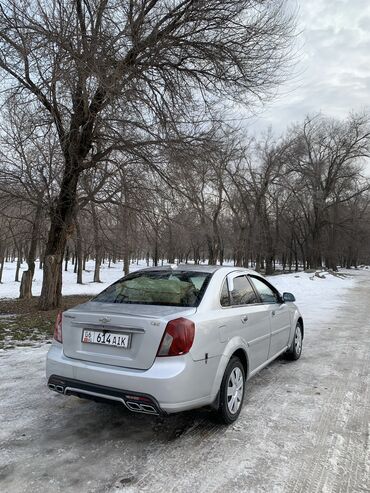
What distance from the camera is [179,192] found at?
1111cm

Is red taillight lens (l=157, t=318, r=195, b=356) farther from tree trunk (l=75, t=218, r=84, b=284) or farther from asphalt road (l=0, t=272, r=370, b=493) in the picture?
tree trunk (l=75, t=218, r=84, b=284)

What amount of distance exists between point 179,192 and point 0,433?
8.28 metres

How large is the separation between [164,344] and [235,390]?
1.08 m

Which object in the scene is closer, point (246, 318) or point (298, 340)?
point (246, 318)

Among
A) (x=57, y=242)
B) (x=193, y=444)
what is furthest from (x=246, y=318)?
(x=57, y=242)

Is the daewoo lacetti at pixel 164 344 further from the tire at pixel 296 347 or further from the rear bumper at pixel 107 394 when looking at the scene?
the tire at pixel 296 347

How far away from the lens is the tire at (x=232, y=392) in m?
3.74

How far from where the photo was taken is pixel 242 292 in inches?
185

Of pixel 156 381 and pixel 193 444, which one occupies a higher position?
pixel 156 381

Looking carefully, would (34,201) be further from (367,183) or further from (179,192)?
(367,183)

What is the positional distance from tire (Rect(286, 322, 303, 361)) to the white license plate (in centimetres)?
343

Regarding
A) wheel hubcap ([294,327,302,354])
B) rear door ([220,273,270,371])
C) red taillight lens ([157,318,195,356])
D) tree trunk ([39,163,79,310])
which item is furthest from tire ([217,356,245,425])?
tree trunk ([39,163,79,310])

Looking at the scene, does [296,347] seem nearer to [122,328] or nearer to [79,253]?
[122,328]

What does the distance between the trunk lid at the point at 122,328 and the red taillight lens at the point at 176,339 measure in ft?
0.15
